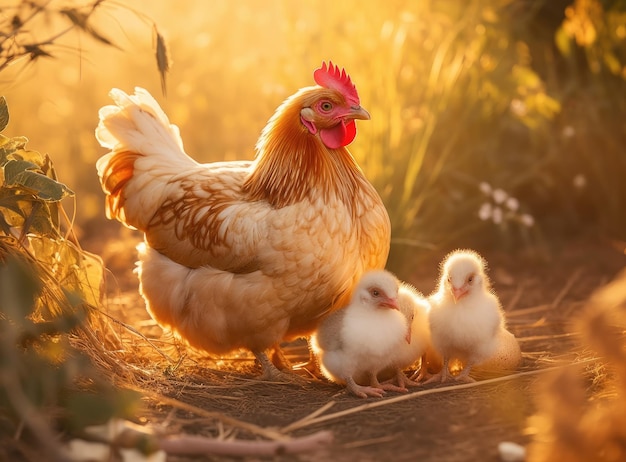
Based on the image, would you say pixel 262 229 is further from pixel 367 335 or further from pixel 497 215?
pixel 497 215

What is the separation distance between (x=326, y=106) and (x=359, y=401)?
4.86 ft

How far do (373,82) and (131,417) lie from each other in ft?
11.1

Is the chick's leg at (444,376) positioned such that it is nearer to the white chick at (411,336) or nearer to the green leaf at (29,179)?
the white chick at (411,336)

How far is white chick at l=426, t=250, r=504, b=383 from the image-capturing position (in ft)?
13.3

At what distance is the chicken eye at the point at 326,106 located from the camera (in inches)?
167

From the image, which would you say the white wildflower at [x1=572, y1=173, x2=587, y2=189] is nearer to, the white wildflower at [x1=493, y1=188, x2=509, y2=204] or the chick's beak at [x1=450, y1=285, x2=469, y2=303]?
the white wildflower at [x1=493, y1=188, x2=509, y2=204]

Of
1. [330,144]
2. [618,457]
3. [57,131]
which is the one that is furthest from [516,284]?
[57,131]

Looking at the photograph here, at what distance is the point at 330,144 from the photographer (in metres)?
4.32

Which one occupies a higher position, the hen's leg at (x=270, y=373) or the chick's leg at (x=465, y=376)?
the chick's leg at (x=465, y=376)

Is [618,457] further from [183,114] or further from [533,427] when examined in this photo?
[183,114]

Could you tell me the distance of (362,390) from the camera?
400 centimetres

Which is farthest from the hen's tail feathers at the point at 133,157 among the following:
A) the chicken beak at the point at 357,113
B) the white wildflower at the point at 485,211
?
the white wildflower at the point at 485,211

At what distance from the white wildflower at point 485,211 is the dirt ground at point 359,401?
623mm

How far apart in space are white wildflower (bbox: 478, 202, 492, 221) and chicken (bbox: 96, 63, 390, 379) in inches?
75.1
